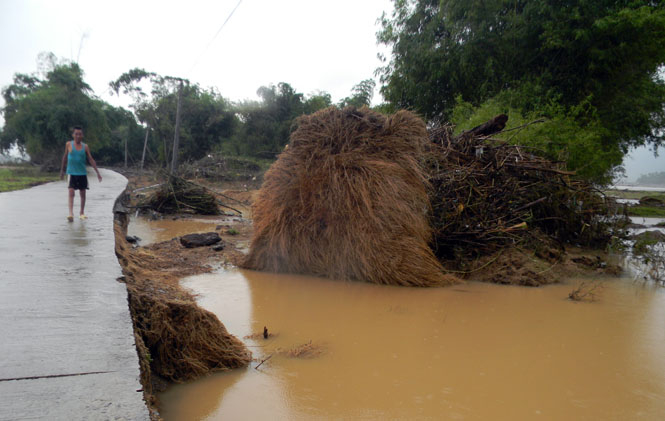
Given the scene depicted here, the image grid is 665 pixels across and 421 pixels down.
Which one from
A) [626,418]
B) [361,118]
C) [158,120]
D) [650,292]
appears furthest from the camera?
[158,120]

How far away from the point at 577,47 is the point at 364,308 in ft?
45.1

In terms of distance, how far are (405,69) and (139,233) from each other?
482 inches

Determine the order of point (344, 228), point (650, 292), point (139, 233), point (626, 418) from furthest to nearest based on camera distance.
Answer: point (139, 233) < point (344, 228) < point (650, 292) < point (626, 418)

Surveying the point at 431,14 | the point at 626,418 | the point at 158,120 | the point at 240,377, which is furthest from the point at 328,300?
the point at 158,120

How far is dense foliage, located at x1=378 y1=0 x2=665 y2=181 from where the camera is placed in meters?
12.8

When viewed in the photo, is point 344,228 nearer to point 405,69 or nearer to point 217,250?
point 217,250

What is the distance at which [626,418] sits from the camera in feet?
8.07

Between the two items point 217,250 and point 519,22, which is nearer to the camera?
point 217,250

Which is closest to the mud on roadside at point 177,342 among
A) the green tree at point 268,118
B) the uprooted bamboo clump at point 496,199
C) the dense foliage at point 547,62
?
Answer: the uprooted bamboo clump at point 496,199

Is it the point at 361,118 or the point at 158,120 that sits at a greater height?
the point at 158,120

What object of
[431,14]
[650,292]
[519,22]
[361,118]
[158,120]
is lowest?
[650,292]

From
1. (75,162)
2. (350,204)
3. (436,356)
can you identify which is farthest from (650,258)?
(75,162)

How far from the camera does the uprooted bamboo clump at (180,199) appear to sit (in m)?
12.7

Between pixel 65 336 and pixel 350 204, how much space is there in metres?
4.02
